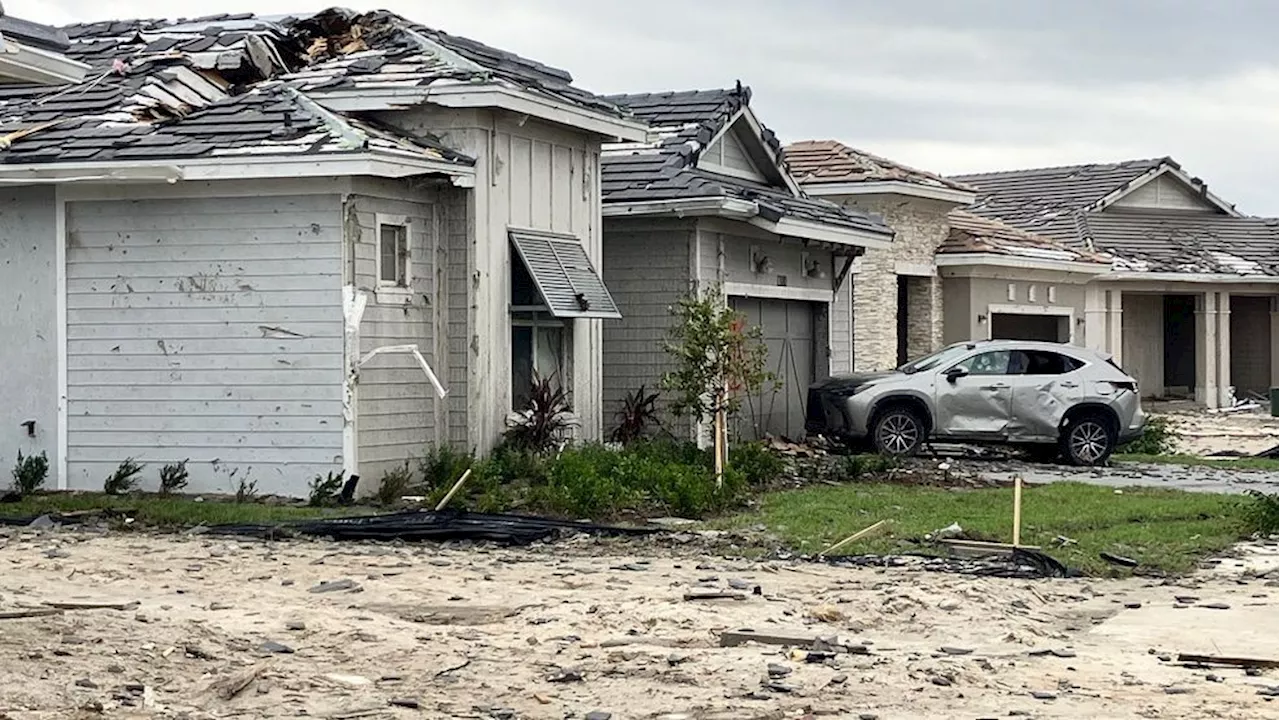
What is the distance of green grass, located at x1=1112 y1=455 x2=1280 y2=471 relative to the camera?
24.7 m

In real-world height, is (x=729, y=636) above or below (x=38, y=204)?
below

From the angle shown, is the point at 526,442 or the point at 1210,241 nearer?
the point at 526,442

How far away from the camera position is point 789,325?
2716 centimetres

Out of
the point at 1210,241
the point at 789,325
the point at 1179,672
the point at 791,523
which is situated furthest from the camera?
the point at 1210,241

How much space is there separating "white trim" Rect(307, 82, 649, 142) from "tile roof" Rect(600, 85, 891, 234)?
287 cm

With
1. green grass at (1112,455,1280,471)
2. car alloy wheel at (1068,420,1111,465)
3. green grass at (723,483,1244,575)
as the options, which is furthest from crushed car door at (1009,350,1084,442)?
green grass at (723,483,1244,575)

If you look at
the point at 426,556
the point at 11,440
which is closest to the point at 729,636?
the point at 426,556

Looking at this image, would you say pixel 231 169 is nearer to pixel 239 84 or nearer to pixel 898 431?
pixel 239 84

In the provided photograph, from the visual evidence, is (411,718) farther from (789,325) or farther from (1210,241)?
(1210,241)

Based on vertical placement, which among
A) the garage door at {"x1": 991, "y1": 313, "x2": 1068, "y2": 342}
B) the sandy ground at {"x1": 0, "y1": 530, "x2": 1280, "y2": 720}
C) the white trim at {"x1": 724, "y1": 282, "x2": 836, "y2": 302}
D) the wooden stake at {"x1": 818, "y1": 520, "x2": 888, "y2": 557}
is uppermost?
the white trim at {"x1": 724, "y1": 282, "x2": 836, "y2": 302}

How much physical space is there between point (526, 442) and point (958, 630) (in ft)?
30.0

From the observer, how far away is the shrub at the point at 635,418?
900 inches

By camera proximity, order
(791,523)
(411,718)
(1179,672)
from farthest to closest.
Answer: (791,523) → (1179,672) → (411,718)

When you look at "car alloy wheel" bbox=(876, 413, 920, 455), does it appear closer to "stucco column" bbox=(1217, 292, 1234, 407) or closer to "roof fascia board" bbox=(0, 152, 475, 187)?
"roof fascia board" bbox=(0, 152, 475, 187)
